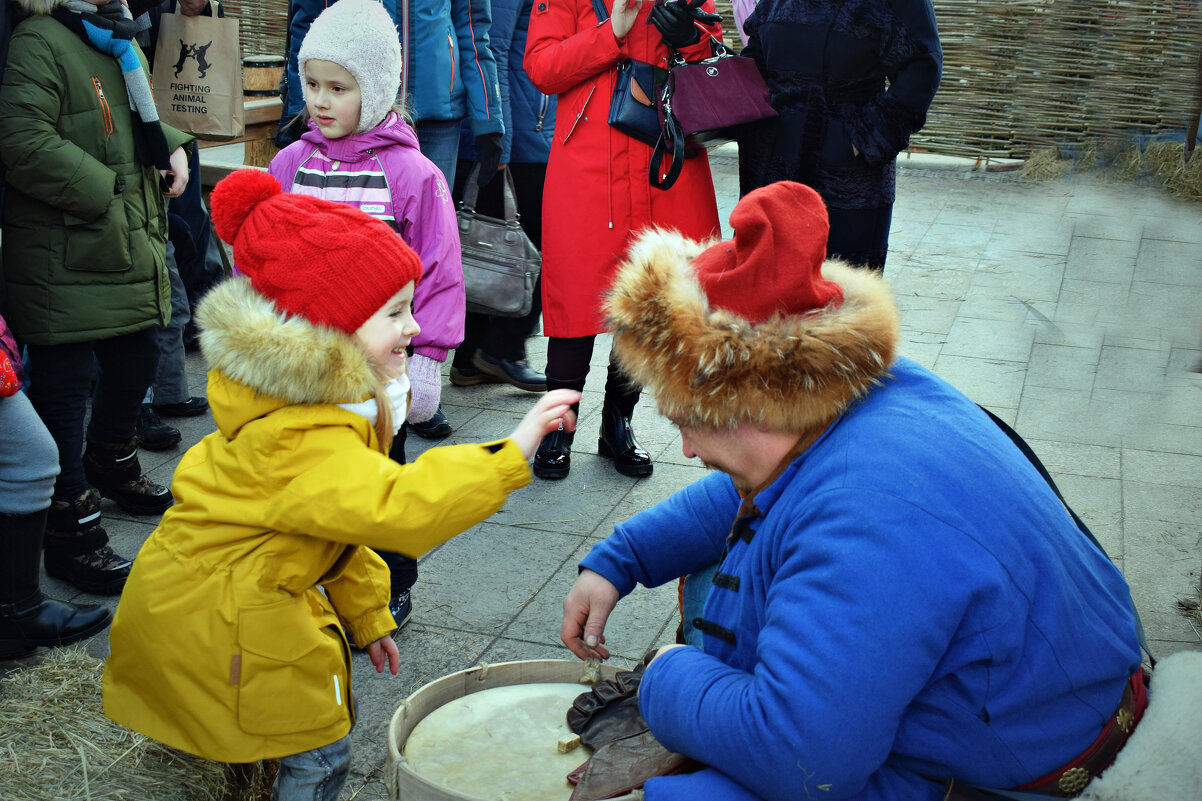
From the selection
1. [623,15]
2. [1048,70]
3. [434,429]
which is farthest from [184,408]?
[1048,70]

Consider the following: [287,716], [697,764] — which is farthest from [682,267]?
[287,716]

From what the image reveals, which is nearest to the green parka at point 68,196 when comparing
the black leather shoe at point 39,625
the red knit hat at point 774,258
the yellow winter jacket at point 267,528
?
the black leather shoe at point 39,625

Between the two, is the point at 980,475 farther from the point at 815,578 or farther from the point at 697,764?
the point at 697,764

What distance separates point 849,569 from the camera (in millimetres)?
1479

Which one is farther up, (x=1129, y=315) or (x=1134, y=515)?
(x=1129, y=315)

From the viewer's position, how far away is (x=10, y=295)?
3.33 metres

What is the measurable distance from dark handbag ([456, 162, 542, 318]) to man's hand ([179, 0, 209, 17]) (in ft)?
4.34

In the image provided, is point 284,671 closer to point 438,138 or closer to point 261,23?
point 438,138

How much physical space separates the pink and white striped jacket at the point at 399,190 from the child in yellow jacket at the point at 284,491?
101cm

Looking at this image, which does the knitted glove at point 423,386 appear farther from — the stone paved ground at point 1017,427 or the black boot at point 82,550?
the black boot at point 82,550

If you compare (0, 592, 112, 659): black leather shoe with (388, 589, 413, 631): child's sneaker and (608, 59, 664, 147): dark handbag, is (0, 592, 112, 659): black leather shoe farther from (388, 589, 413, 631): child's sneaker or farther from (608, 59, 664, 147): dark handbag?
(608, 59, 664, 147): dark handbag

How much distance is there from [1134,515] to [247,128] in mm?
5115

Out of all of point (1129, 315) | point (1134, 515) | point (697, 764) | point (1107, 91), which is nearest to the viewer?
point (697, 764)

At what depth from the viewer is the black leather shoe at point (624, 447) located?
4.37 meters
